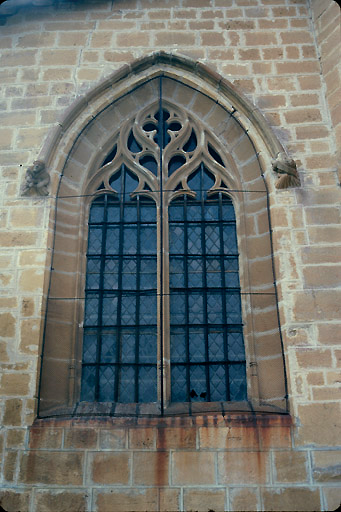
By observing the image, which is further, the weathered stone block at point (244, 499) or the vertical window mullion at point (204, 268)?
the vertical window mullion at point (204, 268)

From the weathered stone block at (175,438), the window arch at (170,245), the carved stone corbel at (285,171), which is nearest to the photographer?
the weathered stone block at (175,438)

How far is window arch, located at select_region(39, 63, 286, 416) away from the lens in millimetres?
5238

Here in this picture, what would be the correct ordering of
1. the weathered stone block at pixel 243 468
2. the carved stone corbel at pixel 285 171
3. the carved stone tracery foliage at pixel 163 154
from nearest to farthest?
the weathered stone block at pixel 243 468, the carved stone corbel at pixel 285 171, the carved stone tracery foliage at pixel 163 154

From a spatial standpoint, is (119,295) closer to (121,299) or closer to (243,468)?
(121,299)

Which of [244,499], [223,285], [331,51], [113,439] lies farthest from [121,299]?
[331,51]

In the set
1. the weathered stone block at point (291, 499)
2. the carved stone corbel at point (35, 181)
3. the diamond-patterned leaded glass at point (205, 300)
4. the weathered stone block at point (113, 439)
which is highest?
the carved stone corbel at point (35, 181)

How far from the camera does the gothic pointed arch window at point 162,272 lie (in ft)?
17.4

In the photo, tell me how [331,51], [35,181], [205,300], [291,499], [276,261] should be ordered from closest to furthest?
[291,499], [276,261], [205,300], [35,181], [331,51]

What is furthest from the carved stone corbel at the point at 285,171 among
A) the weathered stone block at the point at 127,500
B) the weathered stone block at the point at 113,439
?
the weathered stone block at the point at 127,500

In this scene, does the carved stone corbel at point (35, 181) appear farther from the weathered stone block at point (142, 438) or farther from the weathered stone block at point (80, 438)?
the weathered stone block at point (142, 438)

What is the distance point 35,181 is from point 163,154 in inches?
52.6

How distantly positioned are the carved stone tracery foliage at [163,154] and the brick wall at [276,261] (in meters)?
0.61

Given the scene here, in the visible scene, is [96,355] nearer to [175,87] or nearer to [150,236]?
[150,236]

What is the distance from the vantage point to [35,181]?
5.71m
